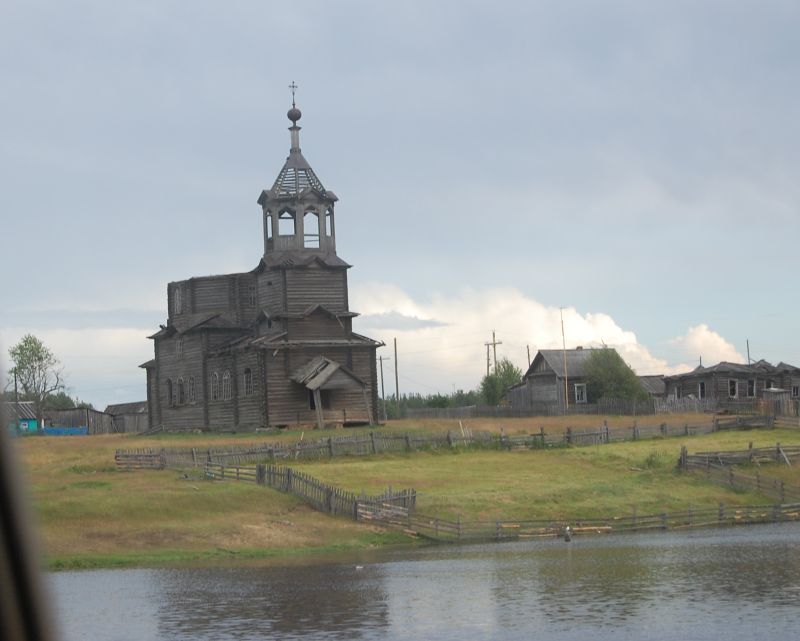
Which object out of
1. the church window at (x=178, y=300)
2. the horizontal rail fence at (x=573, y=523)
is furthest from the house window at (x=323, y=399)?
the horizontal rail fence at (x=573, y=523)

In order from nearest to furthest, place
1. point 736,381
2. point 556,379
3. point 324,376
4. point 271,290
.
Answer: point 324,376 < point 271,290 < point 736,381 < point 556,379

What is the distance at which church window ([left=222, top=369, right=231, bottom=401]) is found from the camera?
80312mm

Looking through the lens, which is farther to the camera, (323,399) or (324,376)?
(323,399)

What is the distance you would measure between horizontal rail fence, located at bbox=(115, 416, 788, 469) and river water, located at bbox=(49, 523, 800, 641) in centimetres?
1863

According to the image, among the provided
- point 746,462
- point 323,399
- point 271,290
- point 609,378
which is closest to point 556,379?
point 609,378

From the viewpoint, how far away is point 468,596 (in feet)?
100

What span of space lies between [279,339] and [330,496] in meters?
31.3

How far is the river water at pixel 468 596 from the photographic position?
84.3 feet

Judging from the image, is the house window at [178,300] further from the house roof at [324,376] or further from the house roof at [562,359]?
the house roof at [562,359]

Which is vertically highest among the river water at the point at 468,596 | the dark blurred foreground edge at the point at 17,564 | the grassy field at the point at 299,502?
the dark blurred foreground edge at the point at 17,564

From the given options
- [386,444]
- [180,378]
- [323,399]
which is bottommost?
[386,444]

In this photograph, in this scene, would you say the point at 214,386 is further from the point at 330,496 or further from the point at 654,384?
the point at 654,384

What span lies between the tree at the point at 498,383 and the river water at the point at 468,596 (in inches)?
3296

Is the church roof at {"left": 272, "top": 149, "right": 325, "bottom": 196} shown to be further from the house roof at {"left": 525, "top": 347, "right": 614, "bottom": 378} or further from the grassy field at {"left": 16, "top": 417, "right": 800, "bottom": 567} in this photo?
the house roof at {"left": 525, "top": 347, "right": 614, "bottom": 378}
